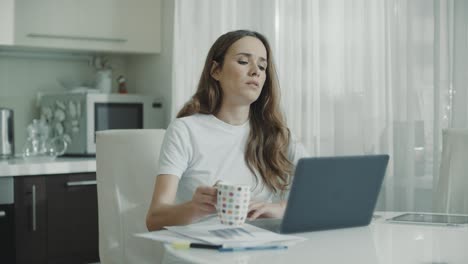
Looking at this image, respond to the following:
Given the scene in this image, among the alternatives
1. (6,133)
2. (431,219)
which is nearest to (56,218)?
(6,133)

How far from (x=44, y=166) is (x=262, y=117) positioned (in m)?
1.53

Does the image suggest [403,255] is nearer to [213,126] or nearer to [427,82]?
[213,126]

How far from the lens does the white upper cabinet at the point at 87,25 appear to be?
3.68m

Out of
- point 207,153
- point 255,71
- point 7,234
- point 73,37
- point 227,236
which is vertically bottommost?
point 7,234

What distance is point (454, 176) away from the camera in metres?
2.32

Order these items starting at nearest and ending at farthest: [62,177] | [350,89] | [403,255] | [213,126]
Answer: [403,255] → [213,126] → [350,89] → [62,177]

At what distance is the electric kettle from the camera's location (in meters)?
3.65

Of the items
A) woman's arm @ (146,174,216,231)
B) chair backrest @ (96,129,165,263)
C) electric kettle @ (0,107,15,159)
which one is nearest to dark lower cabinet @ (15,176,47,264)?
electric kettle @ (0,107,15,159)

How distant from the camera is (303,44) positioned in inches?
123

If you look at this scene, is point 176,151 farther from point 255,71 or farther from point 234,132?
point 255,71

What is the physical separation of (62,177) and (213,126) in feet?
5.05

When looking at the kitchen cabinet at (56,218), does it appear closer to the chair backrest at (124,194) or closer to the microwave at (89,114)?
the microwave at (89,114)

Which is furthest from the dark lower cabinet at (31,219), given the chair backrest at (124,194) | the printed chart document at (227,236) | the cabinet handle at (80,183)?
the printed chart document at (227,236)

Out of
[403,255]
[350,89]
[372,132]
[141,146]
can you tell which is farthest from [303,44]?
[403,255]
